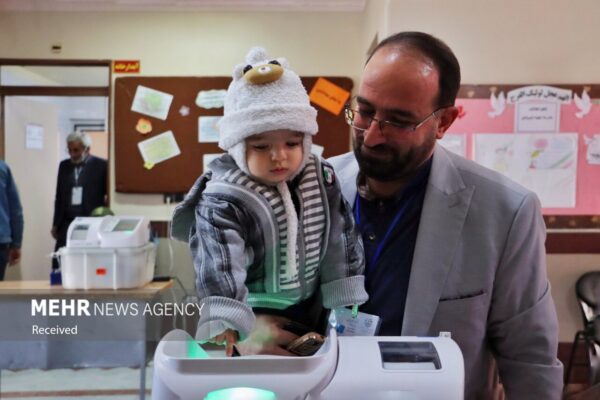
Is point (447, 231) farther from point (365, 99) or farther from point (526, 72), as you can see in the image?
point (526, 72)

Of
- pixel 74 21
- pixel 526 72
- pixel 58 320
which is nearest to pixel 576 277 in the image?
pixel 526 72

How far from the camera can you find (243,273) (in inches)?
24.5

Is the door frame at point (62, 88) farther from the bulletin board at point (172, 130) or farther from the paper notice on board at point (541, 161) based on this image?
the paper notice on board at point (541, 161)

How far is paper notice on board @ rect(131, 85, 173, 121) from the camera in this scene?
2.99 meters

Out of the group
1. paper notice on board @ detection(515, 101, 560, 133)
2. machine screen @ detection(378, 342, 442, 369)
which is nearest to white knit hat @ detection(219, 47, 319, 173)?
machine screen @ detection(378, 342, 442, 369)

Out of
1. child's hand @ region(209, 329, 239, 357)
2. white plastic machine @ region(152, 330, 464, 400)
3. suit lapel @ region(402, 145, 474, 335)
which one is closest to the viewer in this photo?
white plastic machine @ region(152, 330, 464, 400)

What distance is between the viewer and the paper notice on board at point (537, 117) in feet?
6.70

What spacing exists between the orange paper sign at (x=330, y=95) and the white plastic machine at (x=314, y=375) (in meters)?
2.50

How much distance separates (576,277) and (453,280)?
63.4 inches

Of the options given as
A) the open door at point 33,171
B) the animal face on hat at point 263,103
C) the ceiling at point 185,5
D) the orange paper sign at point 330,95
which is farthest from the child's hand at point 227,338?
the open door at point 33,171

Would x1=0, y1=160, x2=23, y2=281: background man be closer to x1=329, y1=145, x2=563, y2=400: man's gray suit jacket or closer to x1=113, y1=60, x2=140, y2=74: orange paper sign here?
x1=113, y1=60, x2=140, y2=74: orange paper sign

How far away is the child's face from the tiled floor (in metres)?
1.82

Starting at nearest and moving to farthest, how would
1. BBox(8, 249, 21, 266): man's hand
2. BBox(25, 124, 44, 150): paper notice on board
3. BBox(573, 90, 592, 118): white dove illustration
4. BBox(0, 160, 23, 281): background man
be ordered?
BBox(573, 90, 592, 118): white dove illustration
BBox(0, 160, 23, 281): background man
BBox(8, 249, 21, 266): man's hand
BBox(25, 124, 44, 150): paper notice on board

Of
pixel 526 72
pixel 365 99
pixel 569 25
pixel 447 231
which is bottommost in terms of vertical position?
pixel 447 231
